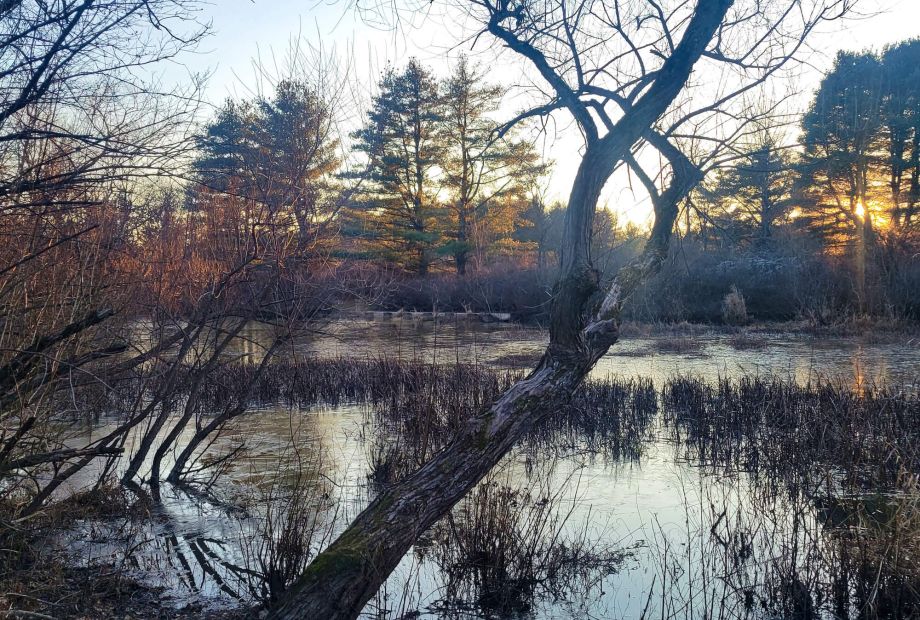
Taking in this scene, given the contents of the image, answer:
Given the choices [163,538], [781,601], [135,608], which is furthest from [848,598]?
[163,538]

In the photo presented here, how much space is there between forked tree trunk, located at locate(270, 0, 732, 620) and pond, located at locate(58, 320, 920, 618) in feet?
1.96

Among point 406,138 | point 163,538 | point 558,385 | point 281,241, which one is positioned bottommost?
point 163,538

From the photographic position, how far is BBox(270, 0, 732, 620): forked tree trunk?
318cm

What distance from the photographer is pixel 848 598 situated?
3842 millimetres

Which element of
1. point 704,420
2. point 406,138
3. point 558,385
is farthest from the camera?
point 406,138

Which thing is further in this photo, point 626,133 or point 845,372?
point 845,372

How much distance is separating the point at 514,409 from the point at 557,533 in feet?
4.63

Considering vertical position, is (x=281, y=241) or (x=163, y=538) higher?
(x=281, y=241)

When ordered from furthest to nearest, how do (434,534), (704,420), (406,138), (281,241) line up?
(406,138) < (704,420) < (281,241) < (434,534)

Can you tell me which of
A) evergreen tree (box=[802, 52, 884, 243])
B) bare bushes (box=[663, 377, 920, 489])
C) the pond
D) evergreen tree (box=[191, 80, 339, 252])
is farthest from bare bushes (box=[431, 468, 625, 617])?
evergreen tree (box=[802, 52, 884, 243])

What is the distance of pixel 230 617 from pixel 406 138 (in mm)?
27066

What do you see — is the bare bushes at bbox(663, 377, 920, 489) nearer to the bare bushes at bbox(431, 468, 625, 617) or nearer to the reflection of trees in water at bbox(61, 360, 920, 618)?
the reflection of trees in water at bbox(61, 360, 920, 618)

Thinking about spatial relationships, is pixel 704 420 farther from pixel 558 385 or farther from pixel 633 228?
pixel 558 385

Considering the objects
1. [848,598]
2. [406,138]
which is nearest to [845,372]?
[848,598]
